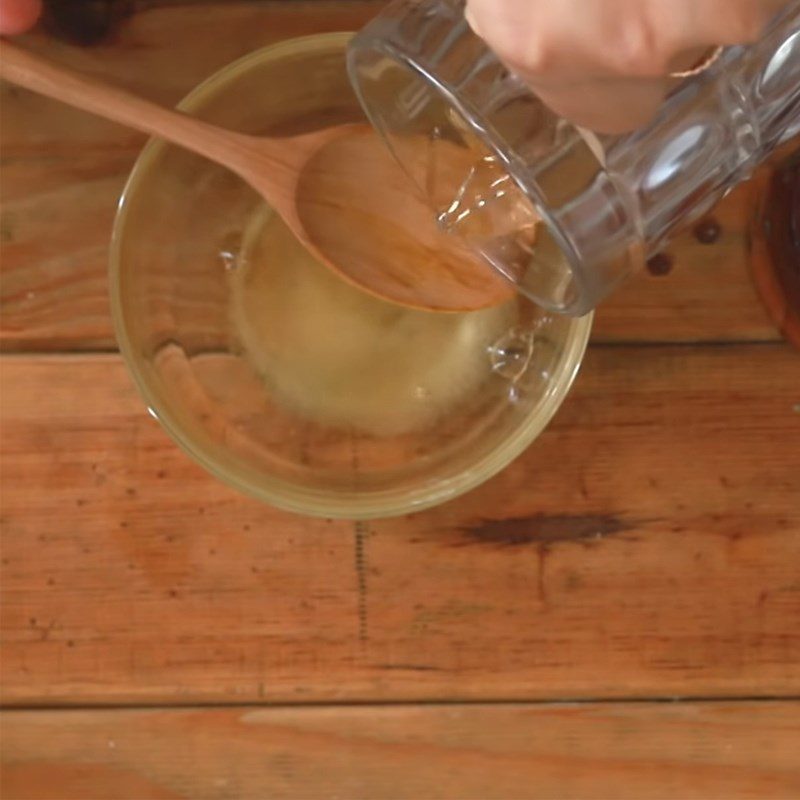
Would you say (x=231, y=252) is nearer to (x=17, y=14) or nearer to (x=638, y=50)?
(x=17, y=14)

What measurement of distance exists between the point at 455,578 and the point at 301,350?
0.46 ft

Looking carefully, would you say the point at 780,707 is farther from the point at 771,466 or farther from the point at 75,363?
the point at 75,363

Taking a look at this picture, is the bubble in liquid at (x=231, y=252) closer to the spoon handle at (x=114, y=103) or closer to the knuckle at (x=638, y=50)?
the spoon handle at (x=114, y=103)

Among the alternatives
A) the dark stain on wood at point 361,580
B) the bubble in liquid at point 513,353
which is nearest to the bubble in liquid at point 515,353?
the bubble in liquid at point 513,353

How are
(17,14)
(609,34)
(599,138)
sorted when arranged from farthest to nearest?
(17,14) → (599,138) → (609,34)

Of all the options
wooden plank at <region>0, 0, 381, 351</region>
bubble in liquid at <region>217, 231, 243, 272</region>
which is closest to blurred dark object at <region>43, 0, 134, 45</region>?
wooden plank at <region>0, 0, 381, 351</region>

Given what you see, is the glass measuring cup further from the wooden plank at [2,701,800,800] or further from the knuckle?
the wooden plank at [2,701,800,800]

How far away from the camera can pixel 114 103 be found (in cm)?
45

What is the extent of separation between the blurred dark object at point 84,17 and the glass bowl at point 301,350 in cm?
8

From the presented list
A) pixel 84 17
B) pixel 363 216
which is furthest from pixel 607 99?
pixel 84 17

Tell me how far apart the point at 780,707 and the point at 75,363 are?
1.30ft

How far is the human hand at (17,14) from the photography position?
1.51ft

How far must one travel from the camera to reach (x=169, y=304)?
515 millimetres

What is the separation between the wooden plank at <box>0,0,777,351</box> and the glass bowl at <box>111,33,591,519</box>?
3cm
